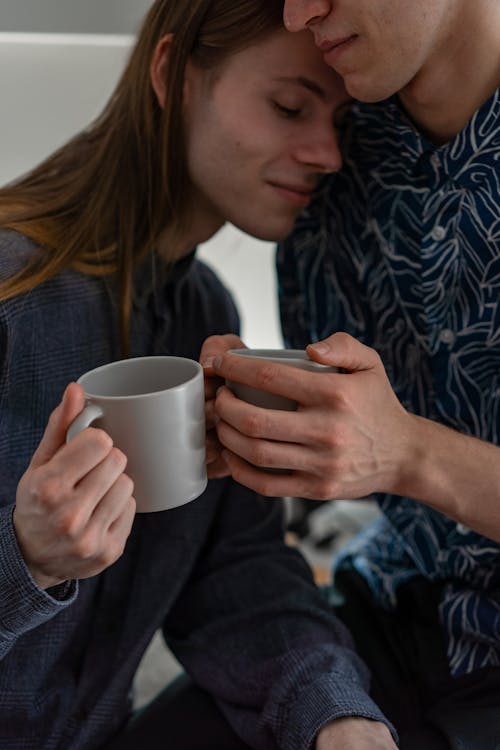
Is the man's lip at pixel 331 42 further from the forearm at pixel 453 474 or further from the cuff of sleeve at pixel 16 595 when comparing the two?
the cuff of sleeve at pixel 16 595

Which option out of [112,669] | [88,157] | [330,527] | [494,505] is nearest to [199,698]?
[112,669]

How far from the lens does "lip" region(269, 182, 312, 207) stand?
109cm

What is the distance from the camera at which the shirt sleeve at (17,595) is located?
0.73m

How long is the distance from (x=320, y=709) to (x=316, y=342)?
17.3 inches

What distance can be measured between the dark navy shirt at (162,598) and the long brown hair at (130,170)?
3 cm

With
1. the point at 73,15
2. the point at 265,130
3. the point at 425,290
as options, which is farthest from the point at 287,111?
the point at 73,15

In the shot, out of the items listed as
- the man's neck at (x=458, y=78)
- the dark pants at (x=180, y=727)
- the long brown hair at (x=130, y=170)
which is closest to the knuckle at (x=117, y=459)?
the long brown hair at (x=130, y=170)

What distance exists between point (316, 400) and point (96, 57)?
954 mm

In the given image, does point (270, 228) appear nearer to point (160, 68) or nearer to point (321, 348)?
point (160, 68)

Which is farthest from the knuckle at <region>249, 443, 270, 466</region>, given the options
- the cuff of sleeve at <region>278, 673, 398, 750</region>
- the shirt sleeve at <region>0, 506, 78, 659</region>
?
the cuff of sleeve at <region>278, 673, 398, 750</region>

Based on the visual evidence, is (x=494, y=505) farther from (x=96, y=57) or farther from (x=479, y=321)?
(x=96, y=57)

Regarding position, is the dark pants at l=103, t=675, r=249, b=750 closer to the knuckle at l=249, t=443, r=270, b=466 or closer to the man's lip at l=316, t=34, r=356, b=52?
the knuckle at l=249, t=443, r=270, b=466

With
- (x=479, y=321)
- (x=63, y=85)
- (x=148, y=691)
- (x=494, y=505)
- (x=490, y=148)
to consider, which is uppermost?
(x=63, y=85)

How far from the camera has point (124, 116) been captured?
1106 millimetres
